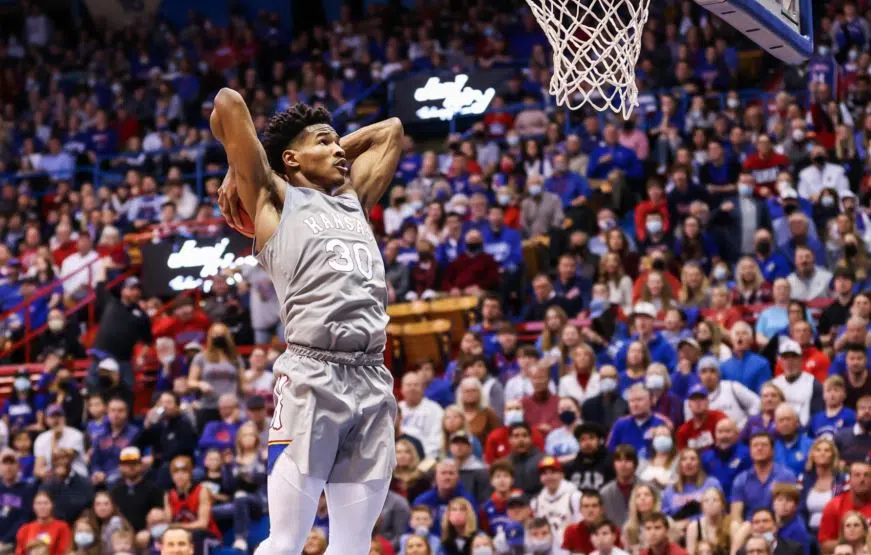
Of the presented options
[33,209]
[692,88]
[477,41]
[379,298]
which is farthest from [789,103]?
[379,298]

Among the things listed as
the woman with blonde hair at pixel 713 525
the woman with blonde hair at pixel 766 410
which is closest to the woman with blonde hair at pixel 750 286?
the woman with blonde hair at pixel 766 410

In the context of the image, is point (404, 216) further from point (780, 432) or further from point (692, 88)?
point (780, 432)

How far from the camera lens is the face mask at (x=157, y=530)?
12.6m

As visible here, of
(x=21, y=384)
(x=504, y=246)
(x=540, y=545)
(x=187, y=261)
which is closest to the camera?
(x=540, y=545)

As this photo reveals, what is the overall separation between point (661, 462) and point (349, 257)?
6.35 m

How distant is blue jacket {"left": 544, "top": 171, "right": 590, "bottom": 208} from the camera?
17031 mm

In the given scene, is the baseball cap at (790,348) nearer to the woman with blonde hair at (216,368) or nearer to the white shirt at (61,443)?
the woman with blonde hair at (216,368)

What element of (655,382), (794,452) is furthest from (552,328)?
(794,452)

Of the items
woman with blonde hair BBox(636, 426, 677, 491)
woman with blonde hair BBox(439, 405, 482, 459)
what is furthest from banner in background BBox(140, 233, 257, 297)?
woman with blonde hair BBox(636, 426, 677, 491)

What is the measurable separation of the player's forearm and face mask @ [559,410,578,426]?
645 cm

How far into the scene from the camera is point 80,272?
60.5 feet

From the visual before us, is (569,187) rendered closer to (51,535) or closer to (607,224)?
(607,224)

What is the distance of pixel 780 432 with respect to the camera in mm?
11680

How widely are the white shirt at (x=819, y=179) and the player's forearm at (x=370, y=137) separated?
9.60 meters
